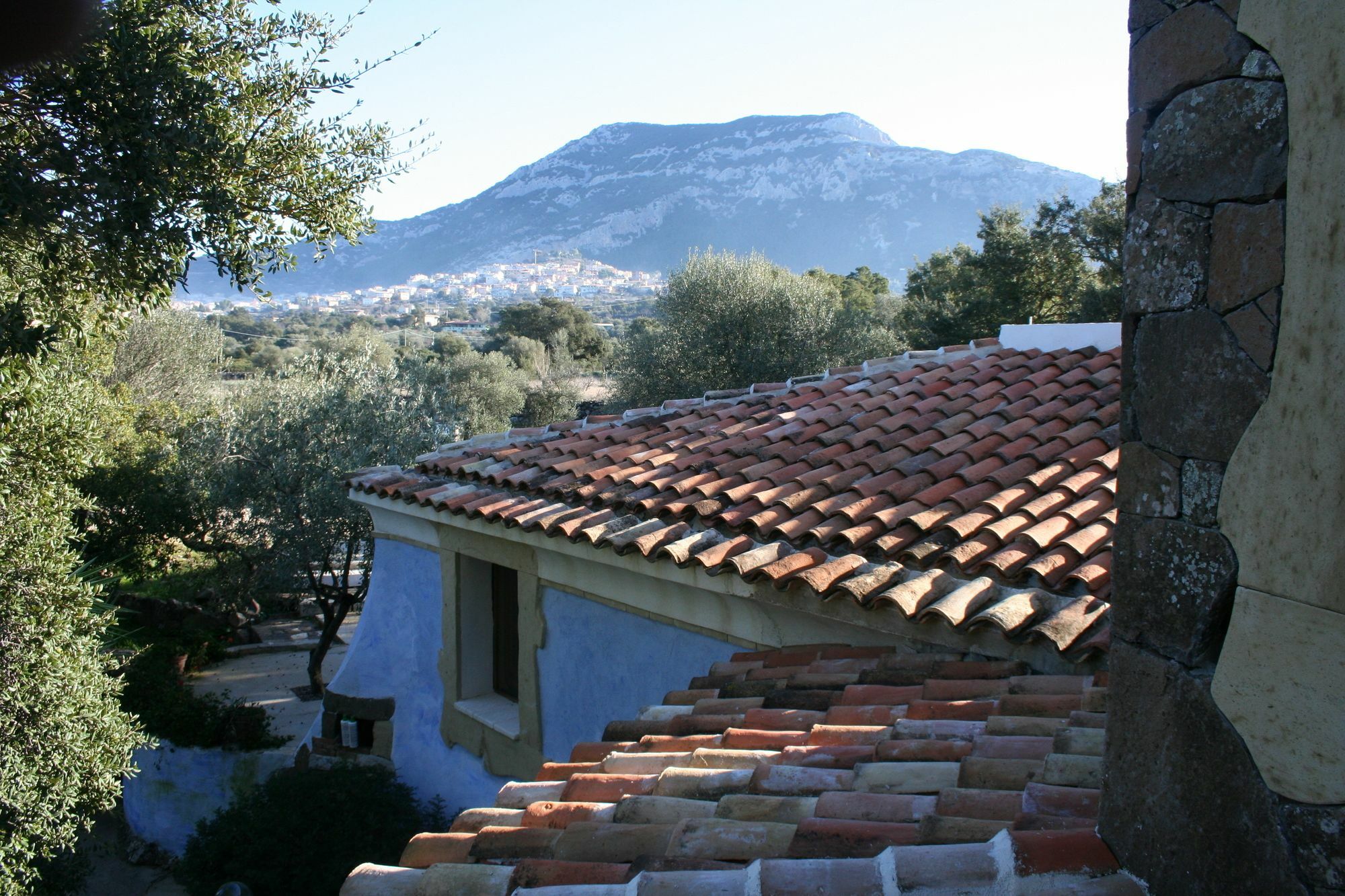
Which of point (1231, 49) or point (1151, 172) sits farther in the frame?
point (1151, 172)

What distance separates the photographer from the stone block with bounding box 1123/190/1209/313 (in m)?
1.65

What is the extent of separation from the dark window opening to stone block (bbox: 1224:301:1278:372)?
6290 mm

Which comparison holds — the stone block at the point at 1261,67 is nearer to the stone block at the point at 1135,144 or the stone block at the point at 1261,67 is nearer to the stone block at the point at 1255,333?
the stone block at the point at 1135,144

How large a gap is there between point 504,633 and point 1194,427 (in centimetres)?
645

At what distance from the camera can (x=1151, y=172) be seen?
1.75 meters

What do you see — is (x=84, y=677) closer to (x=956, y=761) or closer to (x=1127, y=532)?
(x=956, y=761)

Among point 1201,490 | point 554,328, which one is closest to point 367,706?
point 1201,490

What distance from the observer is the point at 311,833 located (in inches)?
294

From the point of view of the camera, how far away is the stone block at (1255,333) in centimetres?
150

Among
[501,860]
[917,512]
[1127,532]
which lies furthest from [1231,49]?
[917,512]

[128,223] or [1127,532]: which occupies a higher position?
[128,223]

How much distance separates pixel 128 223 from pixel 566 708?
3849mm

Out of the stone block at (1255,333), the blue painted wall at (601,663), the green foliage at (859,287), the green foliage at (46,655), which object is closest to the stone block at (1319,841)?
the stone block at (1255,333)

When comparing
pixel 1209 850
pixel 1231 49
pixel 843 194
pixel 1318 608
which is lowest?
pixel 1209 850
